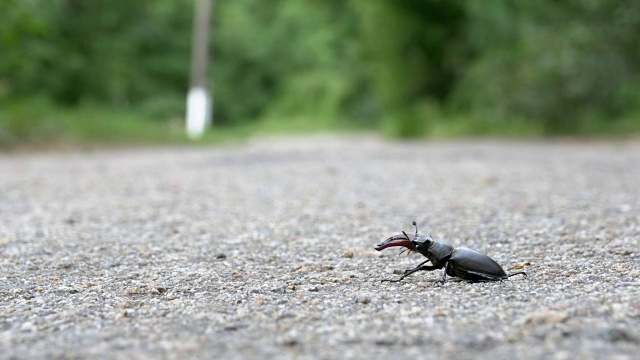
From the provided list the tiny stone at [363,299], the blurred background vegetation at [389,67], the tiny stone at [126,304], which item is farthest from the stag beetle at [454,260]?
the blurred background vegetation at [389,67]

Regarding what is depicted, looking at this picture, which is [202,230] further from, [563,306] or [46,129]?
[46,129]

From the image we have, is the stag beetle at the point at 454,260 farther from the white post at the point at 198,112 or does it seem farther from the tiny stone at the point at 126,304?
the white post at the point at 198,112

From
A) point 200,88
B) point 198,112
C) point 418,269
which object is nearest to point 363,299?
point 418,269

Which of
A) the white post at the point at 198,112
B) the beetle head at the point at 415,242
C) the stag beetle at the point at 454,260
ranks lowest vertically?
the white post at the point at 198,112

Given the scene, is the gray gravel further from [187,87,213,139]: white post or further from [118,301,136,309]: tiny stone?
[187,87,213,139]: white post

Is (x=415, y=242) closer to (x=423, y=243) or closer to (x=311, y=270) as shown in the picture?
(x=423, y=243)

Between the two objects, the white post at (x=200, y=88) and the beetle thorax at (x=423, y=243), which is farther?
the white post at (x=200, y=88)
